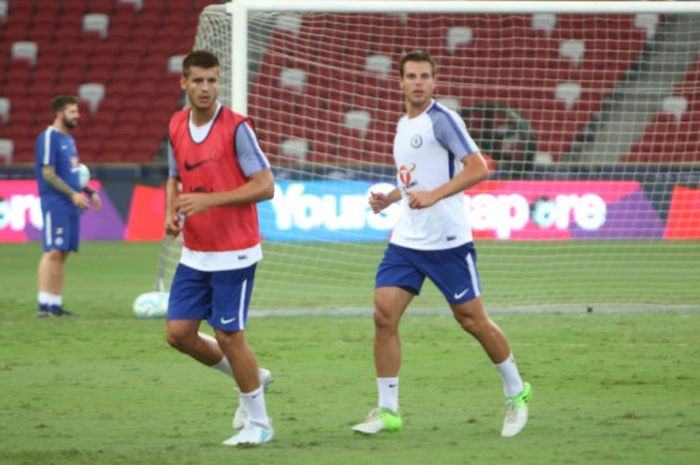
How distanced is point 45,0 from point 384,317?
23142 millimetres

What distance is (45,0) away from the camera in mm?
29438

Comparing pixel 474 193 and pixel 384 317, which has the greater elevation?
pixel 384 317

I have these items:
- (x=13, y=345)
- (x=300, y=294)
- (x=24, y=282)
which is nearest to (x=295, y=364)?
(x=13, y=345)

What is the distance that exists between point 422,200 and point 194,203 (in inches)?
46.1

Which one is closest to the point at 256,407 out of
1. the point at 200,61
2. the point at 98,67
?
the point at 200,61

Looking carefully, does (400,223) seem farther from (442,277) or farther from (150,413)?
(150,413)

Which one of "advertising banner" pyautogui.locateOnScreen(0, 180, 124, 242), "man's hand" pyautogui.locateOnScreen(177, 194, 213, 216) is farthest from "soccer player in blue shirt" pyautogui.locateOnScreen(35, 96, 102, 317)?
"advertising banner" pyautogui.locateOnScreen(0, 180, 124, 242)

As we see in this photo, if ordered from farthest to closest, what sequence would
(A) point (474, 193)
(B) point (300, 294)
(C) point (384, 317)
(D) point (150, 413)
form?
(A) point (474, 193) < (B) point (300, 294) < (D) point (150, 413) < (C) point (384, 317)

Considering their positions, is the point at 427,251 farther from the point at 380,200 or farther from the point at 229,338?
the point at 229,338

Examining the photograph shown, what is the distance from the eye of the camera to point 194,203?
278 inches

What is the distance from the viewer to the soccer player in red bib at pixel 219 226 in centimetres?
725

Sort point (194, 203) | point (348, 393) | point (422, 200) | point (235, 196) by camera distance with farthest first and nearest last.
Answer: point (348, 393), point (422, 200), point (235, 196), point (194, 203)

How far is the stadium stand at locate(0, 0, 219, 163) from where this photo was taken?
2702 cm

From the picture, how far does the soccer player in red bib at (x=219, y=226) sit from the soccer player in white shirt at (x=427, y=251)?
0.74 metres
